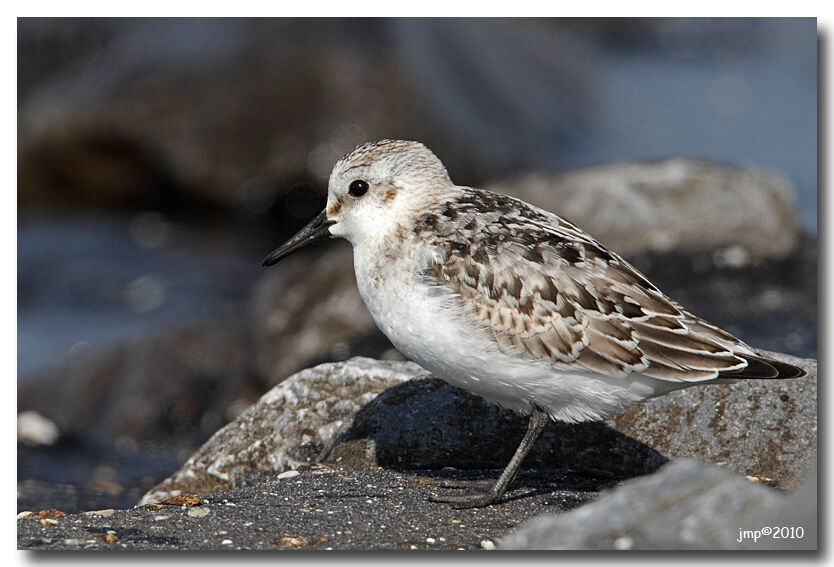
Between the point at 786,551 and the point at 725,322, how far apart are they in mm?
4077

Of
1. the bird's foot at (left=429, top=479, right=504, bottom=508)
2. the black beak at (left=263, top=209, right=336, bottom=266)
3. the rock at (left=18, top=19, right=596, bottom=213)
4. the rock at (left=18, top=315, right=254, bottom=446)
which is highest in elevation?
the rock at (left=18, top=19, right=596, bottom=213)

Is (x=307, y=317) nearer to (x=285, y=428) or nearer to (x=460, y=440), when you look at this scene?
(x=285, y=428)

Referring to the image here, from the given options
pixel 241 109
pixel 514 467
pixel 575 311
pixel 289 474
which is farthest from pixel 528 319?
pixel 241 109

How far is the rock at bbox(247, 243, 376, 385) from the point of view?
30.0 ft

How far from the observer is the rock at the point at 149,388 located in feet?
30.1

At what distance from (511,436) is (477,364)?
1.09m

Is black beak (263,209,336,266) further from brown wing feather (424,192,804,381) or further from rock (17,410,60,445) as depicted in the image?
rock (17,410,60,445)

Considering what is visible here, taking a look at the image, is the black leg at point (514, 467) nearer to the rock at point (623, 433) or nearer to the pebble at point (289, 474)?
the rock at point (623, 433)

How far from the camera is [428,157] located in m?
5.63

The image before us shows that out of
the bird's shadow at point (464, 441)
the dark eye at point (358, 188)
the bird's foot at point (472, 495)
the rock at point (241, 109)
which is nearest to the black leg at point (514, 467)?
the bird's foot at point (472, 495)

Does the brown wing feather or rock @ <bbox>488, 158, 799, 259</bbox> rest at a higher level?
rock @ <bbox>488, 158, 799, 259</bbox>

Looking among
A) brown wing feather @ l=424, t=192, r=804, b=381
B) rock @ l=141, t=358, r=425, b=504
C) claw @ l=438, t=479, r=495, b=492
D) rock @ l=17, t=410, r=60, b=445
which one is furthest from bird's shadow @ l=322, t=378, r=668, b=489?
rock @ l=17, t=410, r=60, b=445

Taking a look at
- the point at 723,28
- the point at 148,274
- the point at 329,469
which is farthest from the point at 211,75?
the point at 329,469

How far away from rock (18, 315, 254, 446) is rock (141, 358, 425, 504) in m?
2.76
